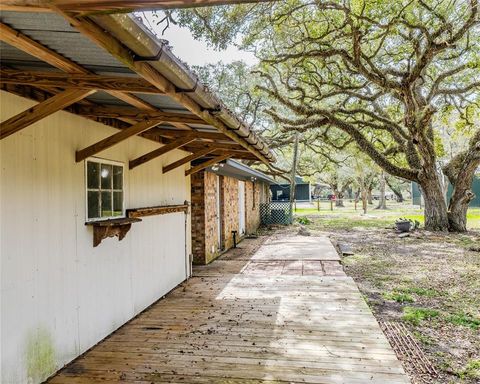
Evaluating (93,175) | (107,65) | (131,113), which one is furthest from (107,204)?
(107,65)

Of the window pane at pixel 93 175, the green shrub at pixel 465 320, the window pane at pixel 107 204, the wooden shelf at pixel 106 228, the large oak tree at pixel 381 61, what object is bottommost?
the green shrub at pixel 465 320

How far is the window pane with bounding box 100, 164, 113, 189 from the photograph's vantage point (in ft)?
13.4

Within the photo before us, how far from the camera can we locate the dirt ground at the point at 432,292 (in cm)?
360

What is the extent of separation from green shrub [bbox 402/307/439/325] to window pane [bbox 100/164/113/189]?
3.97 m

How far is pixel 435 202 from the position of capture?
1378cm

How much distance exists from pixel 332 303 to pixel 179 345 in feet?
7.35

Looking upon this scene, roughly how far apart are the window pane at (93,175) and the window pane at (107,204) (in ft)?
0.61

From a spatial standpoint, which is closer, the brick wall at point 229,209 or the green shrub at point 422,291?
the green shrub at point 422,291

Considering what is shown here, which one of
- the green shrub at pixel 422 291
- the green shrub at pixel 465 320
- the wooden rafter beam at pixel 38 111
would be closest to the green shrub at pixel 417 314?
the green shrub at pixel 465 320

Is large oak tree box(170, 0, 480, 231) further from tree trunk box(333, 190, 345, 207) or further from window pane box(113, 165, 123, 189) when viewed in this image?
tree trunk box(333, 190, 345, 207)

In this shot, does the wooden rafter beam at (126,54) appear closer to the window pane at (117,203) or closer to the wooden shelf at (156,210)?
the window pane at (117,203)

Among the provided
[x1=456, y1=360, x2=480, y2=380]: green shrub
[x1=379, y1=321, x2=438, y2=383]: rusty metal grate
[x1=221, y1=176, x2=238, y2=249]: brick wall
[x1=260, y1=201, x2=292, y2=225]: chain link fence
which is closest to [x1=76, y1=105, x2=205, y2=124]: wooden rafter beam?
[x1=379, y1=321, x2=438, y2=383]: rusty metal grate

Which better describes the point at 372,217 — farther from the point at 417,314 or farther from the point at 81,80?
the point at 81,80

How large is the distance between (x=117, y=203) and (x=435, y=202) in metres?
12.8
